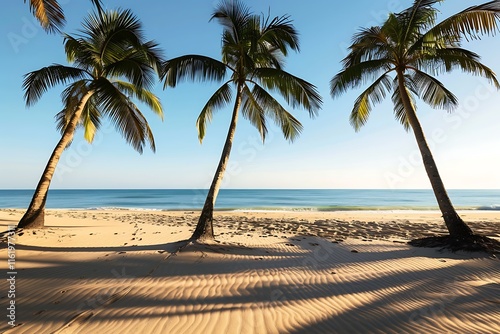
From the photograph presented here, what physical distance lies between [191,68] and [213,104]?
1.64 metres

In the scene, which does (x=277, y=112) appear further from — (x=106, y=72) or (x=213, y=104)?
(x=106, y=72)

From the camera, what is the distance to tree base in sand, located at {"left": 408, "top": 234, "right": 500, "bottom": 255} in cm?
708

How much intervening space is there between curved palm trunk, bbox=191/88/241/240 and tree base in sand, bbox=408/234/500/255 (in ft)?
22.8

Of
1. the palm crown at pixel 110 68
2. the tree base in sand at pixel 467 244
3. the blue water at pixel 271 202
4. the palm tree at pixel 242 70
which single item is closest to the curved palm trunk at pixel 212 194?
the palm tree at pixel 242 70

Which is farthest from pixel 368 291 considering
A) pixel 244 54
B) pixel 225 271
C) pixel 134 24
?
pixel 134 24

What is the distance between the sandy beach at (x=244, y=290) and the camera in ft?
10.5

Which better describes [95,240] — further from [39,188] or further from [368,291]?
[368,291]

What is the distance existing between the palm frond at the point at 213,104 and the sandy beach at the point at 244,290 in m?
5.06

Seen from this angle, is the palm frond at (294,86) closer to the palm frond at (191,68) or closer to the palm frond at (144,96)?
the palm frond at (191,68)

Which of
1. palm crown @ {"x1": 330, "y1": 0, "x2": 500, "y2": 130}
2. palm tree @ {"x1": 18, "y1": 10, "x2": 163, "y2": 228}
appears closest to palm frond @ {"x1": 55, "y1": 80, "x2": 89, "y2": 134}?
palm tree @ {"x1": 18, "y1": 10, "x2": 163, "y2": 228}

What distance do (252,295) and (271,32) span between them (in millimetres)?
8683

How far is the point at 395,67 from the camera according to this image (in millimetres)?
9586

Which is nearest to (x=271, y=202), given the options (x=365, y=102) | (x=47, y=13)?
(x=365, y=102)

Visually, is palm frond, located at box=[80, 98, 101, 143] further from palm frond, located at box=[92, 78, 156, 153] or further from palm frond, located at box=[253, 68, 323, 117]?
palm frond, located at box=[253, 68, 323, 117]
